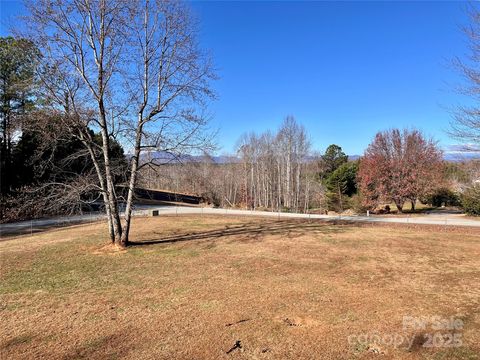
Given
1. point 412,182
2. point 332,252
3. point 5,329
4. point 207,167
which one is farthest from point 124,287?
point 207,167

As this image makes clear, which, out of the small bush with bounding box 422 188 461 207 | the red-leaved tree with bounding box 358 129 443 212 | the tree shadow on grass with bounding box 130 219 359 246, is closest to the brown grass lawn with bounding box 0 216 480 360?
the tree shadow on grass with bounding box 130 219 359 246

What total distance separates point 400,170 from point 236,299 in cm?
2415

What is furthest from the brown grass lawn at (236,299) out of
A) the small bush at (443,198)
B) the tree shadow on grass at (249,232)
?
the small bush at (443,198)

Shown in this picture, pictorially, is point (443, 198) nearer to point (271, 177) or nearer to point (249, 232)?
point (271, 177)

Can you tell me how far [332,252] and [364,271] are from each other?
203 cm

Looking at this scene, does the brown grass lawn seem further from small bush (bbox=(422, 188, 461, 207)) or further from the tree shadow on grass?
small bush (bbox=(422, 188, 461, 207))

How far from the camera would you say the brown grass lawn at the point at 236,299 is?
3986 millimetres

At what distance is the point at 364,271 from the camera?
7.34 meters

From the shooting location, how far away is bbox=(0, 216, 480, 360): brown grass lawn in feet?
13.1

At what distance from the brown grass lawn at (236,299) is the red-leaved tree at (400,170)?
614 inches

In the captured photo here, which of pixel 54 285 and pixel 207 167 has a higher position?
pixel 207 167

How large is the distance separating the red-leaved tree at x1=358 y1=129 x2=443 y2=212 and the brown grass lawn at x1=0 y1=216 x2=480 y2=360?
15595 mm

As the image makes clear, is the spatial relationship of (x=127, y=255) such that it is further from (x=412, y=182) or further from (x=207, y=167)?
(x=207, y=167)

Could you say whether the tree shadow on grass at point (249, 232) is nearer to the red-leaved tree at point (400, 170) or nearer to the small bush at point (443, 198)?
the red-leaved tree at point (400, 170)
